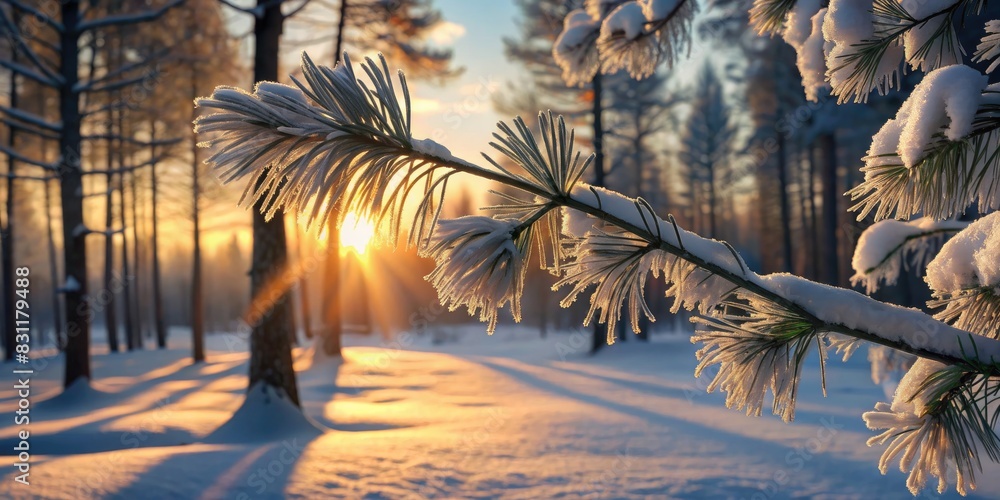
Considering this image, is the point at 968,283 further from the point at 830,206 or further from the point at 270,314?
the point at 830,206

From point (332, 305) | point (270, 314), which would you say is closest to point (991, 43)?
point (270, 314)

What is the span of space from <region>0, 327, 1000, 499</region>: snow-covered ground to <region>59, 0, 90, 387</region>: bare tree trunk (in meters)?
0.89

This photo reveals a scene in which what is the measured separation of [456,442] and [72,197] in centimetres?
794

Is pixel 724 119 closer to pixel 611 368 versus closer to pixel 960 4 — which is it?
pixel 611 368

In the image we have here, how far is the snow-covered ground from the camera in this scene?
3.89 meters

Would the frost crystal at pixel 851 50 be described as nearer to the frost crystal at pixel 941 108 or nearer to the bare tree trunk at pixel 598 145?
the frost crystal at pixel 941 108

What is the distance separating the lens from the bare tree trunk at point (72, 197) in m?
9.55

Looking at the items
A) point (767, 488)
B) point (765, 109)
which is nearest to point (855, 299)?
point (767, 488)

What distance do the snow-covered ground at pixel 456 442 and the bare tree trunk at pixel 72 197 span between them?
885mm

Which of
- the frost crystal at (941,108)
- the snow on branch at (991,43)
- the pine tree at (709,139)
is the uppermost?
the pine tree at (709,139)

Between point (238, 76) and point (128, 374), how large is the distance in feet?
26.0

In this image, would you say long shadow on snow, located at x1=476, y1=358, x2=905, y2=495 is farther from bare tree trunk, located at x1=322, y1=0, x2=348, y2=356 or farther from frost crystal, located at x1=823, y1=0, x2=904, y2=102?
bare tree trunk, located at x1=322, y1=0, x2=348, y2=356

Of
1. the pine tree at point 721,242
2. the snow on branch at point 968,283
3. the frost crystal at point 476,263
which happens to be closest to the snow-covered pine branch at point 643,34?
the pine tree at point 721,242

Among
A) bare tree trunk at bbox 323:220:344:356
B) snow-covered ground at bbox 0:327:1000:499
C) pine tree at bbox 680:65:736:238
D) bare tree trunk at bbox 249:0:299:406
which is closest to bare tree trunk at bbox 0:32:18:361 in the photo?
snow-covered ground at bbox 0:327:1000:499
